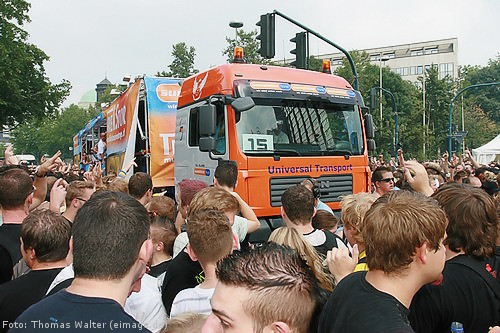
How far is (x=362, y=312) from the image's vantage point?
1965 mm

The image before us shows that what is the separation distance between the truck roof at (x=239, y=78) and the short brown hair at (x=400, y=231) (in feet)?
19.0

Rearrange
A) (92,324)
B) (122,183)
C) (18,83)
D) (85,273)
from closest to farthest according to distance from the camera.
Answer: (92,324) → (85,273) → (122,183) → (18,83)

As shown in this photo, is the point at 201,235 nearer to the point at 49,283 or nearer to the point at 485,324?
the point at 49,283

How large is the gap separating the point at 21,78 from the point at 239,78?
865 inches

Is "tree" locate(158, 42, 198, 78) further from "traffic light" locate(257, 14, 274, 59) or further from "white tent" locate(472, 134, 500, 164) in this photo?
"traffic light" locate(257, 14, 274, 59)

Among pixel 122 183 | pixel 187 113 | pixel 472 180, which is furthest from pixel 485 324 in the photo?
pixel 187 113

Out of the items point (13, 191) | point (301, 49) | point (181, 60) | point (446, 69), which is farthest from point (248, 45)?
point (446, 69)

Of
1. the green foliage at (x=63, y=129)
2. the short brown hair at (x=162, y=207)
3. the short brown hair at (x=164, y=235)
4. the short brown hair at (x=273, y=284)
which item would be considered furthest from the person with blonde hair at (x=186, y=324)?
the green foliage at (x=63, y=129)

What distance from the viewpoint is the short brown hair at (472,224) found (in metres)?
2.65

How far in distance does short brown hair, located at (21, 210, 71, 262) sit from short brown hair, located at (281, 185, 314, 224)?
6.69ft

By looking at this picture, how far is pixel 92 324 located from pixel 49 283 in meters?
1.35

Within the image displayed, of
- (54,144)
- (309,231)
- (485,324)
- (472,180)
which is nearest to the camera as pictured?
(485,324)

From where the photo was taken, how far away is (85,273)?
6.57 ft

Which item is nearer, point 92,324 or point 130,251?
point 92,324
